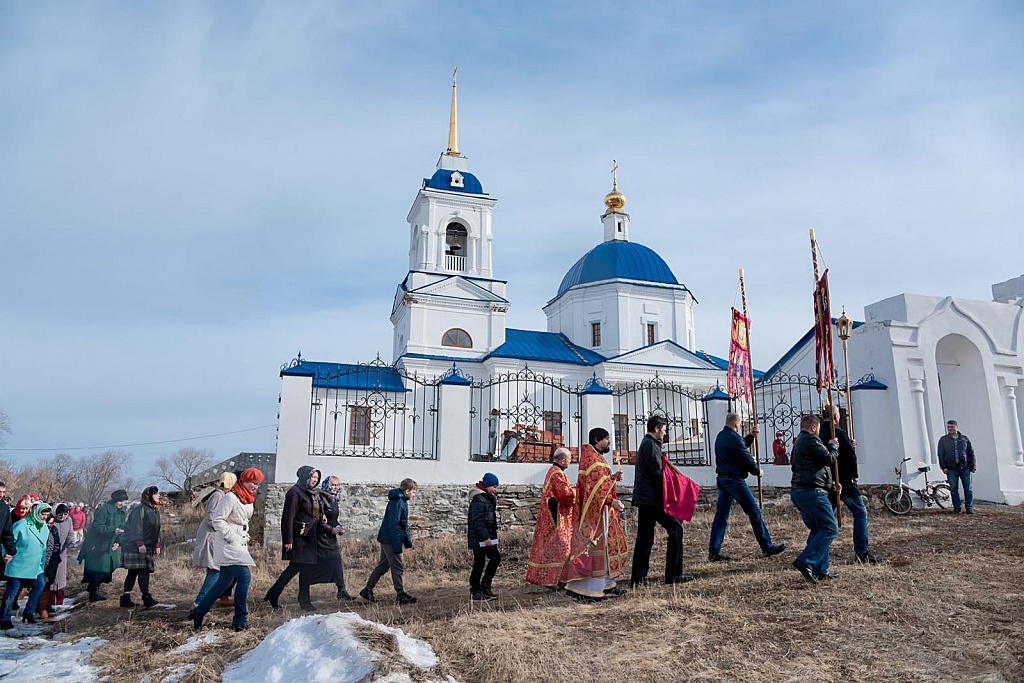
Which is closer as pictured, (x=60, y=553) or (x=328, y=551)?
(x=328, y=551)

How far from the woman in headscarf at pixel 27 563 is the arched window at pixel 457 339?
2312 cm

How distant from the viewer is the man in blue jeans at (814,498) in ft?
23.3

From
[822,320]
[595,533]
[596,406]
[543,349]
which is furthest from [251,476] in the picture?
[543,349]

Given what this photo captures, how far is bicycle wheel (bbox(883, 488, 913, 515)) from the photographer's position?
12305 millimetres

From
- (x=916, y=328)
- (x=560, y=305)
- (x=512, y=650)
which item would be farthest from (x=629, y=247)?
(x=512, y=650)

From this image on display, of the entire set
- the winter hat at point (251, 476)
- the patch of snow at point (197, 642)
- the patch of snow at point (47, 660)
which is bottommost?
the patch of snow at point (47, 660)

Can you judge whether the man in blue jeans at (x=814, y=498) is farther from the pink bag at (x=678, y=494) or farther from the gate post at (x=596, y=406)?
the gate post at (x=596, y=406)

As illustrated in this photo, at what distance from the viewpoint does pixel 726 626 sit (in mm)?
5984

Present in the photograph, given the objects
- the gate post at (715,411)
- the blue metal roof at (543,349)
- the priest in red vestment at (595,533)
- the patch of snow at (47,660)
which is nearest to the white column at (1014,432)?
the gate post at (715,411)

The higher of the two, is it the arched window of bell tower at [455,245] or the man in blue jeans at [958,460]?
the arched window of bell tower at [455,245]

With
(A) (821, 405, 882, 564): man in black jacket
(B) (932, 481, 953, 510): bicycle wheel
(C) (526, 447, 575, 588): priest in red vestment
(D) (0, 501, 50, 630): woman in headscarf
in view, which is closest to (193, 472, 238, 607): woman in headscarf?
(D) (0, 501, 50, 630): woman in headscarf

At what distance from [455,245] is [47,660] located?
2874 centimetres

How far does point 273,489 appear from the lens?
11.9 metres

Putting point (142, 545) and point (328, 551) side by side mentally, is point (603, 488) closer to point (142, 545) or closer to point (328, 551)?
point (328, 551)
